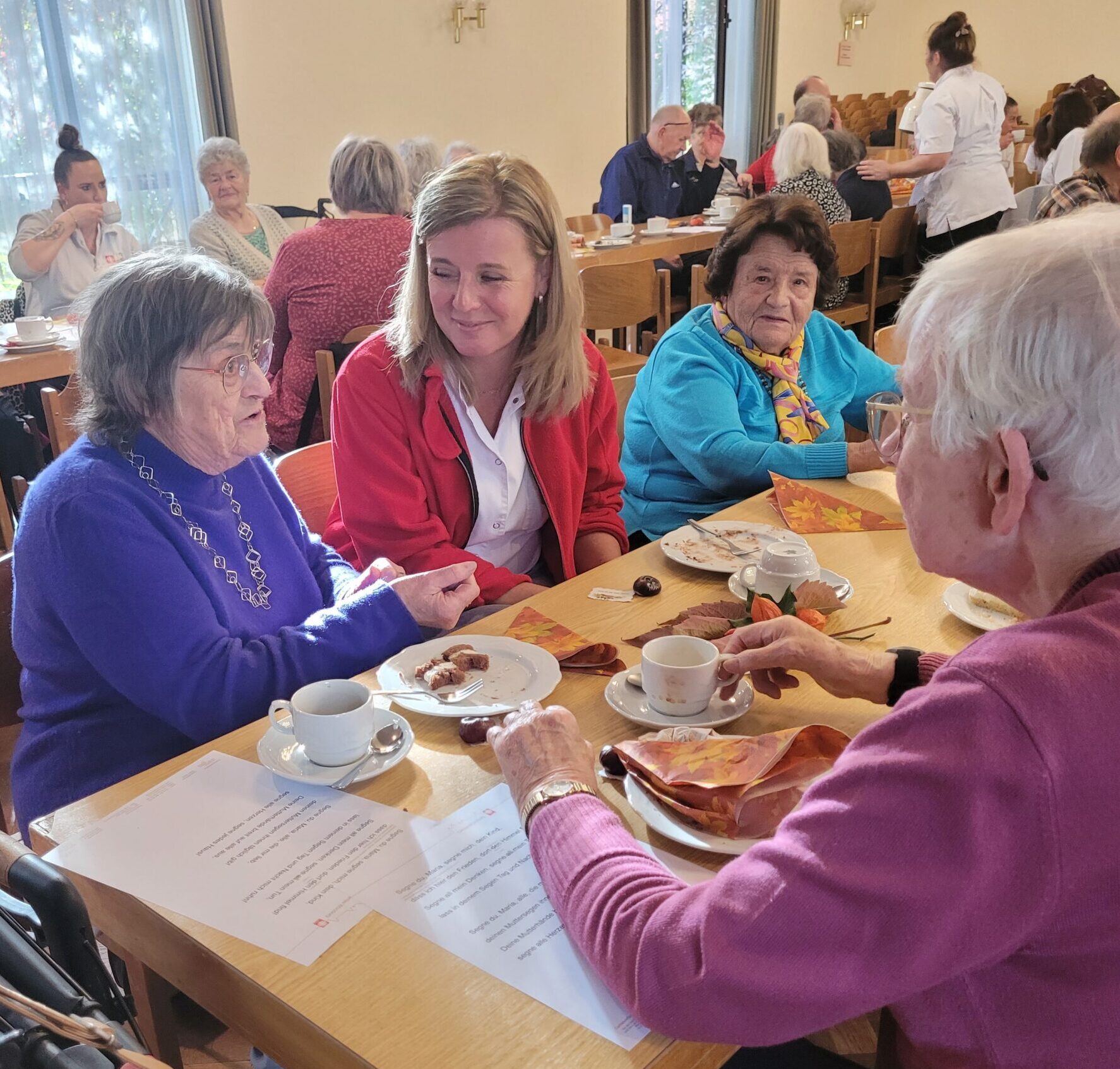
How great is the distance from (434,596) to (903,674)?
0.65 meters

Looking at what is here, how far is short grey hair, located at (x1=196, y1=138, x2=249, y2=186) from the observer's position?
486 centimetres

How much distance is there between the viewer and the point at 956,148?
5.75 meters

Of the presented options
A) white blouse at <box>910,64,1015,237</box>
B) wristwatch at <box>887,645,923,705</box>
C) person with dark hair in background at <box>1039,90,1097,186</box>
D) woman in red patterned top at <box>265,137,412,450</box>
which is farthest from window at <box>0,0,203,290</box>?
wristwatch at <box>887,645,923,705</box>

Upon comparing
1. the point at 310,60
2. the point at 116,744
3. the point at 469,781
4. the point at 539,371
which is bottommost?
the point at 116,744

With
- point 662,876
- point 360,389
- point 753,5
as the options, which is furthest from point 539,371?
point 753,5

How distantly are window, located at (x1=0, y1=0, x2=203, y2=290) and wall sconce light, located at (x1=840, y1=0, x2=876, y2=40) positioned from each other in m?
8.00

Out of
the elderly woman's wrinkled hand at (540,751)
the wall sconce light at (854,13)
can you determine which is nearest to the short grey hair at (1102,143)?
the elderly woman's wrinkled hand at (540,751)

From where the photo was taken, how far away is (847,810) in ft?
2.32

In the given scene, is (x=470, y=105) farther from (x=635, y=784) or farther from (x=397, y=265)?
(x=635, y=784)

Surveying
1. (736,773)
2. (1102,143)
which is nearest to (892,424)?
(736,773)

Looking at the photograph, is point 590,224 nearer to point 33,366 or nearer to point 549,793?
point 33,366

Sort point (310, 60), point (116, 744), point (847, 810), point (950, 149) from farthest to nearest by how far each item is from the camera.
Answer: point (310, 60) < point (950, 149) < point (116, 744) < point (847, 810)

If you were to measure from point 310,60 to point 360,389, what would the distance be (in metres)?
5.39

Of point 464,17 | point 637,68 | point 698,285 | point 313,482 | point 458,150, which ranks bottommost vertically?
point 698,285
